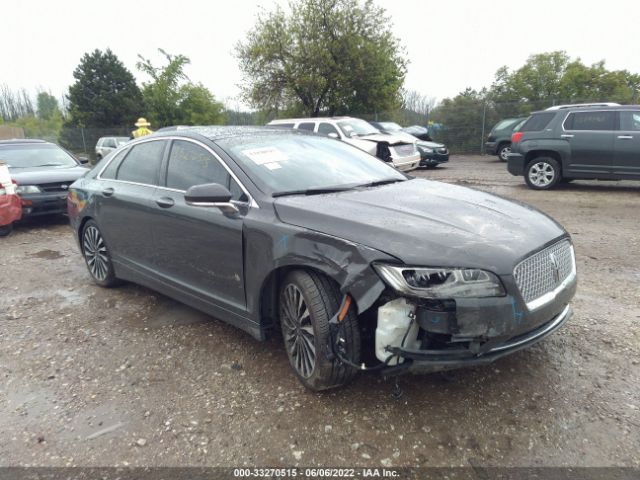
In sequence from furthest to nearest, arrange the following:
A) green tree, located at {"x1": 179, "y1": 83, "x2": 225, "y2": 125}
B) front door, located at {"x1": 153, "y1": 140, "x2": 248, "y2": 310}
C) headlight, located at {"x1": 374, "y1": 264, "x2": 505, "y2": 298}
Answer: green tree, located at {"x1": 179, "y1": 83, "x2": 225, "y2": 125}, front door, located at {"x1": 153, "y1": 140, "x2": 248, "y2": 310}, headlight, located at {"x1": 374, "y1": 264, "x2": 505, "y2": 298}

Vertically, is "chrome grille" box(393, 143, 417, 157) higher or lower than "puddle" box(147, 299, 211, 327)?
higher

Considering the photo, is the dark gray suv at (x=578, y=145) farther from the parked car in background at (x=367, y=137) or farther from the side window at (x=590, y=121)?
the parked car in background at (x=367, y=137)

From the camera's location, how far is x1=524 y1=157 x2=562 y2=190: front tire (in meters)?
9.62

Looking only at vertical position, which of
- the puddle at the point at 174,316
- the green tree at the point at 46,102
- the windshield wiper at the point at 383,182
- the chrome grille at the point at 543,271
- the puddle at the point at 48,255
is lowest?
the puddle at the point at 174,316

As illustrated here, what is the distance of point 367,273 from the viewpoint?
2299 mm

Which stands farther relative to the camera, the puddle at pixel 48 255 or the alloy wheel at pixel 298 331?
the puddle at pixel 48 255

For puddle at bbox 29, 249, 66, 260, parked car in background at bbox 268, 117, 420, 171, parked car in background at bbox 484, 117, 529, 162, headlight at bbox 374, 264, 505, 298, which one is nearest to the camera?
headlight at bbox 374, 264, 505, 298

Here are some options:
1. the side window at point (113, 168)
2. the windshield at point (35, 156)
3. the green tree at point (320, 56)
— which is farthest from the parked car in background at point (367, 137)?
the green tree at point (320, 56)

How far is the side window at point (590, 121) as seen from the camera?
8.92 m

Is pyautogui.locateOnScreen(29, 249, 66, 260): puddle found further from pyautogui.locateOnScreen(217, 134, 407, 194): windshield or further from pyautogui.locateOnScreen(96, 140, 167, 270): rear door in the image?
pyautogui.locateOnScreen(217, 134, 407, 194): windshield

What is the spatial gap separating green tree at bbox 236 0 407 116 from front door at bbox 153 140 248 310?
22.3 metres

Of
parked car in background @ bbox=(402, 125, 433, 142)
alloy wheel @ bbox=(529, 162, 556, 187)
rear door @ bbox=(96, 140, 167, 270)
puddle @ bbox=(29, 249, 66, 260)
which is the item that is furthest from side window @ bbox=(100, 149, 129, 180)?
parked car in background @ bbox=(402, 125, 433, 142)

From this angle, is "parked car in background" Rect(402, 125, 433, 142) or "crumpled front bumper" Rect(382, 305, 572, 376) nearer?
"crumpled front bumper" Rect(382, 305, 572, 376)

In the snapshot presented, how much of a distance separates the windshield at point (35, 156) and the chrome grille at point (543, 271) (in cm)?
891
